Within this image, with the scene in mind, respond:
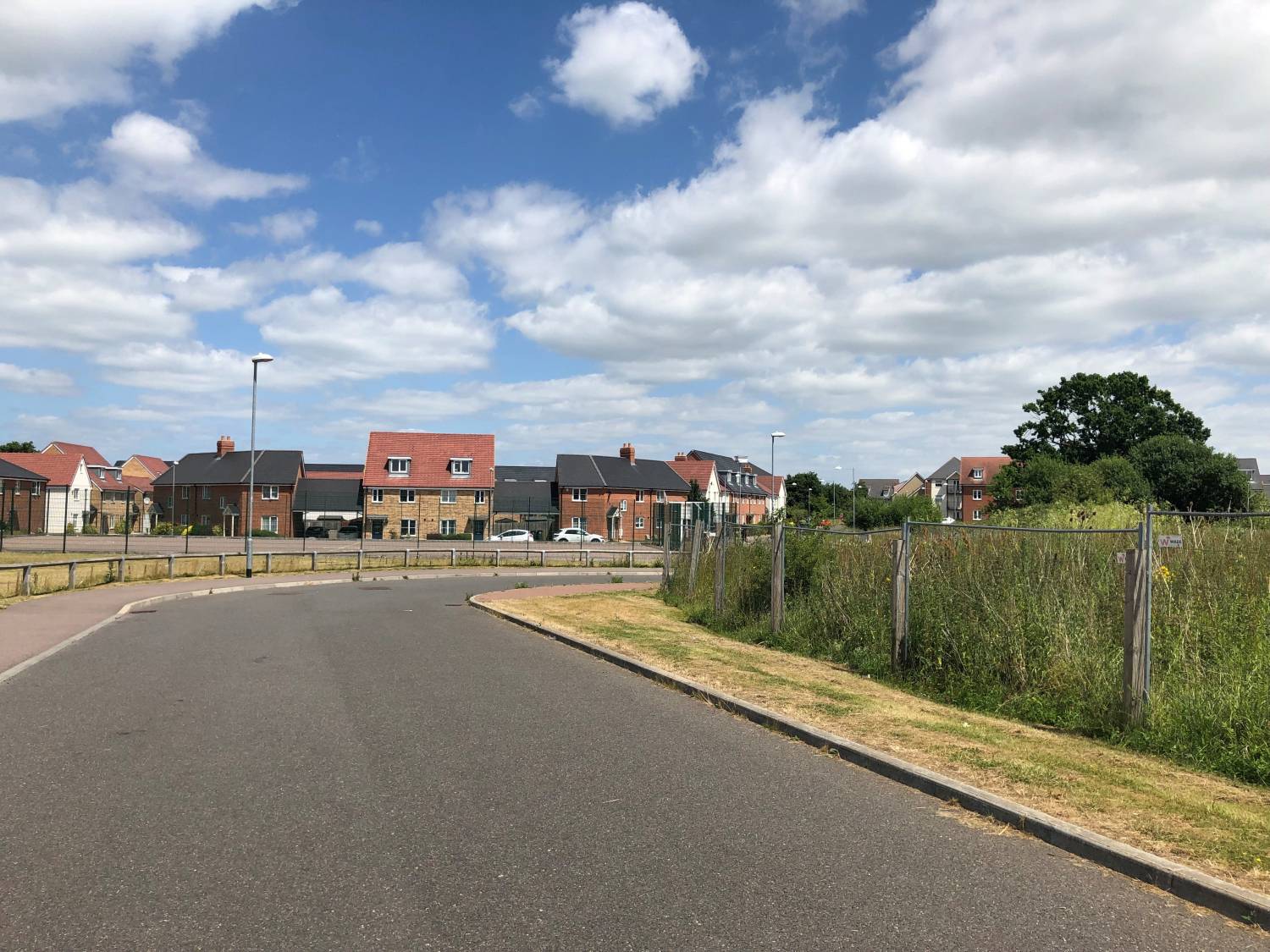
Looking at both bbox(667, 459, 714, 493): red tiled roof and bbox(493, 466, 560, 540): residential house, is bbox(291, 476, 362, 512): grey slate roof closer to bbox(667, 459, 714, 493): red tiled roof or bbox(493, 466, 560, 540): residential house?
bbox(493, 466, 560, 540): residential house

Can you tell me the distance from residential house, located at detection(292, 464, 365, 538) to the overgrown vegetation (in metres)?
70.0

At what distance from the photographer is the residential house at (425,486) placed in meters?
79.4

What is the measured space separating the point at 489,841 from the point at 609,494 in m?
82.0

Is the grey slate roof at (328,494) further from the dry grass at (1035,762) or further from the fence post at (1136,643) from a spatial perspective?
the fence post at (1136,643)

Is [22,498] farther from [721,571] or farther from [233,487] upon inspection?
[721,571]

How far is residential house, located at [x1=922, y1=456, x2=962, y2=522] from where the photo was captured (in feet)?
397

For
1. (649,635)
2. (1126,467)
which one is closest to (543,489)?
(1126,467)

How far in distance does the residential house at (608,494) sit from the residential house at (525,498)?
7.59 feet

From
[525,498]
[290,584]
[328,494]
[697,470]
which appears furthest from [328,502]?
[290,584]

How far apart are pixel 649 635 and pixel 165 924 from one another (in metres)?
11.4

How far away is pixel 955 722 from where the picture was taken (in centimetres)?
894

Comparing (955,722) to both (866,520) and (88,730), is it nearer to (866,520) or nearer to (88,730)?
(88,730)

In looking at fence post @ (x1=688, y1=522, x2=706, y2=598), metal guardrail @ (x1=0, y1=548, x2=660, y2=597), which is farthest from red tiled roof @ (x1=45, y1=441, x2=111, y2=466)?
fence post @ (x1=688, y1=522, x2=706, y2=598)

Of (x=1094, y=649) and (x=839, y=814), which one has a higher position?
(x=1094, y=649)
